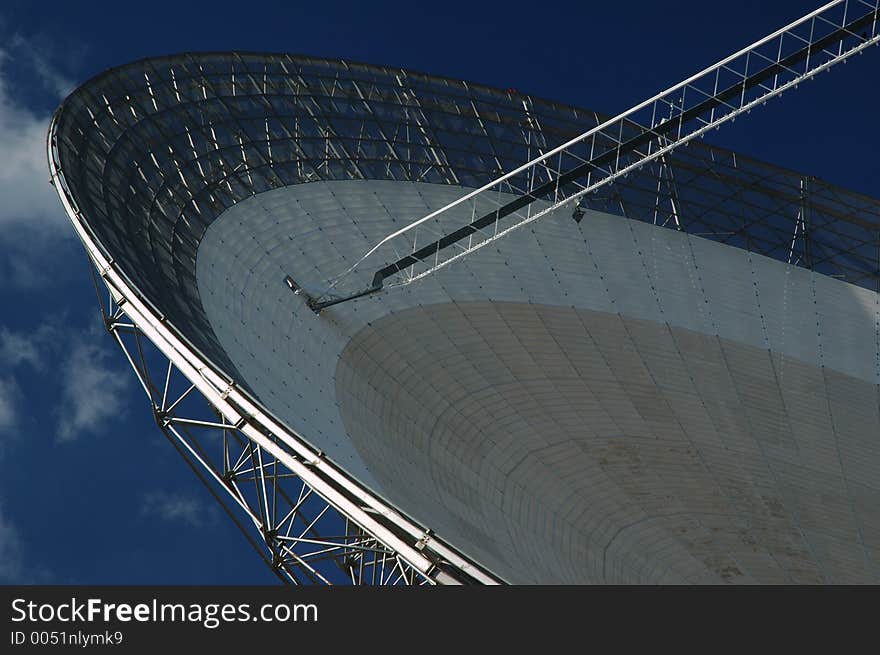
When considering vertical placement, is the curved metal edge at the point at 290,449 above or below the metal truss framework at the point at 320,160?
below

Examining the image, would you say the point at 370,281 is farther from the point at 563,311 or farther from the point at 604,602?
the point at 604,602

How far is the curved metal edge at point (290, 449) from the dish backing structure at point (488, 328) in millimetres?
70

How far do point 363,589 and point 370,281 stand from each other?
25780 millimetres

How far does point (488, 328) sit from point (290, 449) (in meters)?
18.9

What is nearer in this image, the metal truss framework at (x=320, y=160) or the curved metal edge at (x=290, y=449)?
the curved metal edge at (x=290, y=449)

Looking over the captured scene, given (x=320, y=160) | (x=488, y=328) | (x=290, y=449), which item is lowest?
(x=290, y=449)

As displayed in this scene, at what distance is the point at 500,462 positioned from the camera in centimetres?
4438

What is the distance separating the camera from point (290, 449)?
32969mm

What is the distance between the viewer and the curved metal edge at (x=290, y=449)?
29.7 metres

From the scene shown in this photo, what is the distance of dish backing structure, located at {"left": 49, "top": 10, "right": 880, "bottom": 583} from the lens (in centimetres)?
3781

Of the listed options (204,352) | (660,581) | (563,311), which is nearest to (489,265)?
(563,311)

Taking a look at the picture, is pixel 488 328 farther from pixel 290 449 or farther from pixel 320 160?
pixel 290 449

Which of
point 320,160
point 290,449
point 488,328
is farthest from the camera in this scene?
point 320,160

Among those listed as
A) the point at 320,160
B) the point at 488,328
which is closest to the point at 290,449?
the point at 488,328
